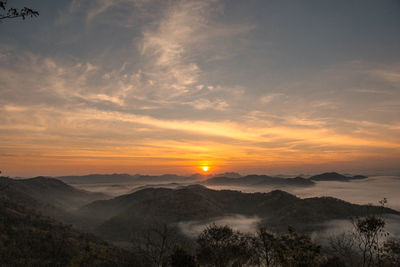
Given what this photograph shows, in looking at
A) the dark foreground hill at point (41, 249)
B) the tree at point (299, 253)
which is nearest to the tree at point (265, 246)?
the tree at point (299, 253)

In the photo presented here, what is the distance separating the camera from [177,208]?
173750 millimetres

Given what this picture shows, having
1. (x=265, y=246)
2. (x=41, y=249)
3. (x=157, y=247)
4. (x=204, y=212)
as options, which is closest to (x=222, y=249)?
(x=265, y=246)

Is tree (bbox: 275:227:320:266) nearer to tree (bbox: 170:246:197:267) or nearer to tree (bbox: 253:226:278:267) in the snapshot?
tree (bbox: 253:226:278:267)

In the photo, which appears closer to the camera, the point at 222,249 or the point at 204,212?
the point at 222,249

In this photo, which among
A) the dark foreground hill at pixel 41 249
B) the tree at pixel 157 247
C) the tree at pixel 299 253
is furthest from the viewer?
the tree at pixel 157 247

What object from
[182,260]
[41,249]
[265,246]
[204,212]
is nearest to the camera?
[265,246]

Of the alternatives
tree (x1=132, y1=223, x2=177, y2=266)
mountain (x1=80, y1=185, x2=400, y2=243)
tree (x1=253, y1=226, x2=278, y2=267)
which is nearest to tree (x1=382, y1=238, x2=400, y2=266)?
tree (x1=253, y1=226, x2=278, y2=267)

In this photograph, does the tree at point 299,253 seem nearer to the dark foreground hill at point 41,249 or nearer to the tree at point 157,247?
the tree at point 157,247

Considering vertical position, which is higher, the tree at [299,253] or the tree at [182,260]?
the tree at [299,253]

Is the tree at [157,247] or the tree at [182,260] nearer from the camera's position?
the tree at [182,260]

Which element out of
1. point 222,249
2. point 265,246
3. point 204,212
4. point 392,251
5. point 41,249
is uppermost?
point 265,246

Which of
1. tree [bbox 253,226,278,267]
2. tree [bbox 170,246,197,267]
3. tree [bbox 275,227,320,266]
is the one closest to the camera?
tree [bbox 275,227,320,266]

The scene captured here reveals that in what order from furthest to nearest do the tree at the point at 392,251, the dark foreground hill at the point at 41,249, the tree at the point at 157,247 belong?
the tree at the point at 157,247 < the dark foreground hill at the point at 41,249 < the tree at the point at 392,251

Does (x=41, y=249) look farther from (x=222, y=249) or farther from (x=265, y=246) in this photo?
(x=265, y=246)
